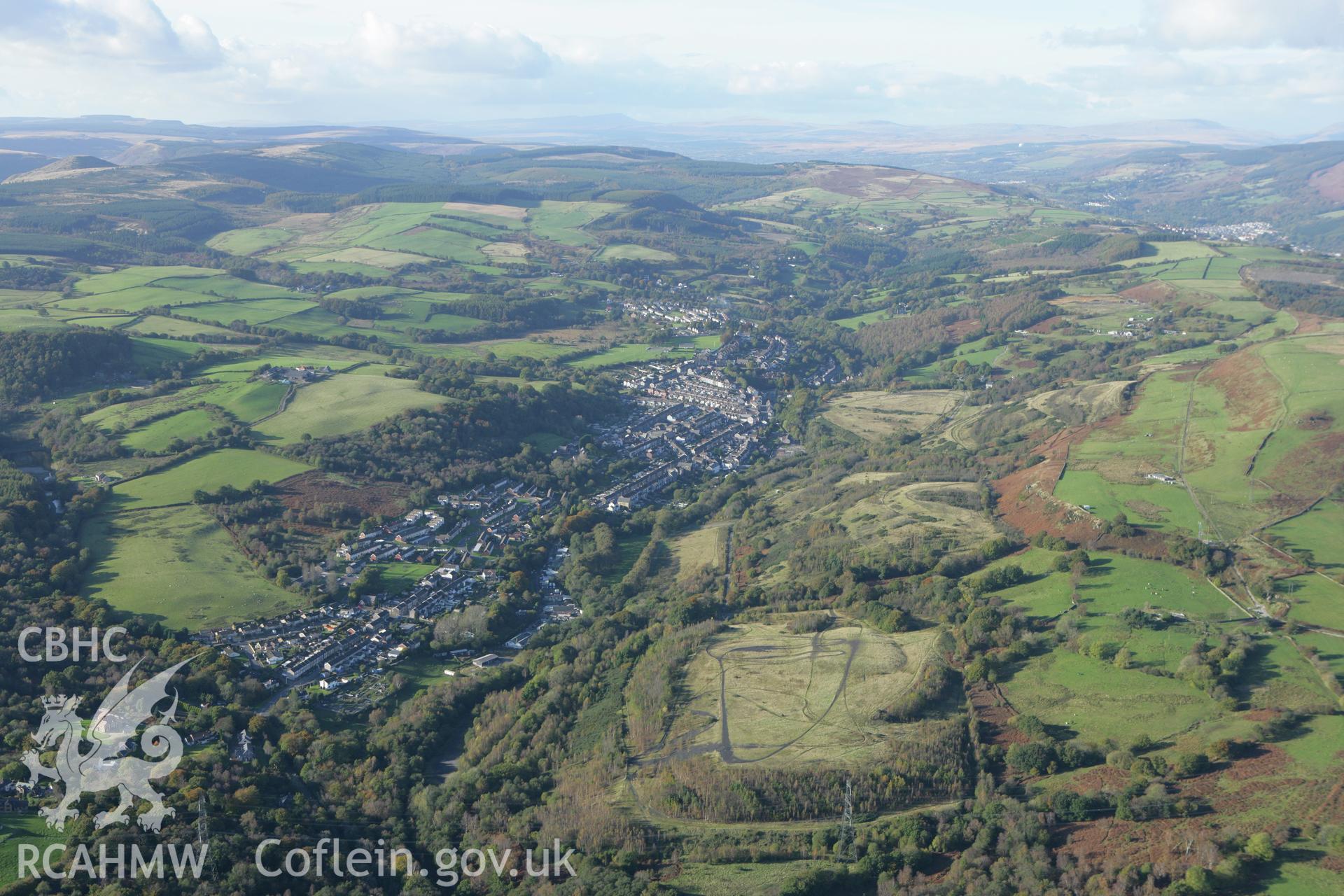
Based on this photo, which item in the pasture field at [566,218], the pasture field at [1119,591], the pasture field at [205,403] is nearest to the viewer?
the pasture field at [1119,591]

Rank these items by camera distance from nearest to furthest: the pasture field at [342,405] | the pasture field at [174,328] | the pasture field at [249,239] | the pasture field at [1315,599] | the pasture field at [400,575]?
1. the pasture field at [1315,599]
2. the pasture field at [400,575]
3. the pasture field at [342,405]
4. the pasture field at [174,328]
5. the pasture field at [249,239]

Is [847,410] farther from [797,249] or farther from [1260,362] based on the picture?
[797,249]

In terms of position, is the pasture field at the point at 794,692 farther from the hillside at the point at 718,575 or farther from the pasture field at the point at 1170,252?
the pasture field at the point at 1170,252

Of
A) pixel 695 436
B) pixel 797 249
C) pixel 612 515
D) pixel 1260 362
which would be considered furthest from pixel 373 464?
pixel 797 249

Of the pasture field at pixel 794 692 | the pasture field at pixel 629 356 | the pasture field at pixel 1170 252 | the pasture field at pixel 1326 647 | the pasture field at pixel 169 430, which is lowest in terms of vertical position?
the pasture field at pixel 794 692

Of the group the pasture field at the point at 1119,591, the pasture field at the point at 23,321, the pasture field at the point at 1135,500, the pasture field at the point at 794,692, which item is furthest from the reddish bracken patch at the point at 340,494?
the pasture field at the point at 1135,500

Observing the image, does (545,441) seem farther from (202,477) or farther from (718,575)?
(202,477)
